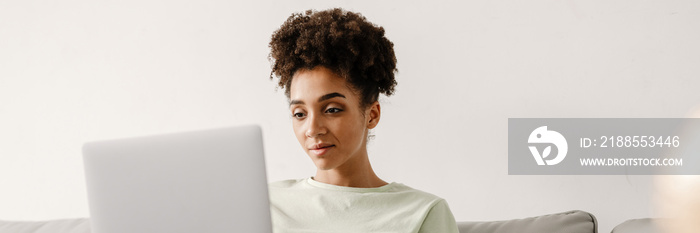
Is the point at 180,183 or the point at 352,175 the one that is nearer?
the point at 180,183

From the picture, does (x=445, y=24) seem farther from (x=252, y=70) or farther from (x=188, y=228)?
(x=188, y=228)

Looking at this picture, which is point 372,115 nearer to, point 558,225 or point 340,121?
point 340,121

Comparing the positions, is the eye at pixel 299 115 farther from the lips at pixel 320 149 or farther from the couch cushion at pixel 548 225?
the couch cushion at pixel 548 225

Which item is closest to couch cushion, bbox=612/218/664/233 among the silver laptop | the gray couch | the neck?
the gray couch

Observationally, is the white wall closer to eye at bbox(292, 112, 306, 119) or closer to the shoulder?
the shoulder

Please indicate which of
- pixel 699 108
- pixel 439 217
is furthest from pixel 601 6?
pixel 439 217

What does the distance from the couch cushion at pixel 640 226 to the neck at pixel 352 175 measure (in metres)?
0.53

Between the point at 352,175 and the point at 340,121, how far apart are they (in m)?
0.16

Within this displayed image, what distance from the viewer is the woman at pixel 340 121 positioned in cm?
140

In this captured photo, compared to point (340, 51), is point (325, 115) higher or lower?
lower

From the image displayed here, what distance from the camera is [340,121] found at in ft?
4.58
